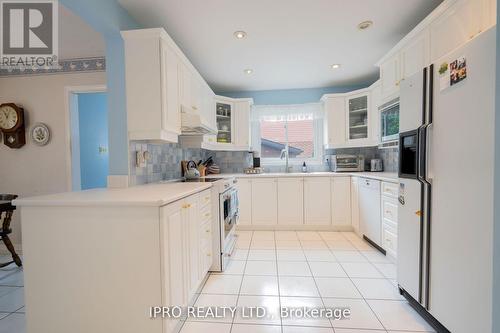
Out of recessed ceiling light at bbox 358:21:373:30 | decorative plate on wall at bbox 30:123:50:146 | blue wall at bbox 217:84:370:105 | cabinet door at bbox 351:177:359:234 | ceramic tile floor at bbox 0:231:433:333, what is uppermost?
recessed ceiling light at bbox 358:21:373:30

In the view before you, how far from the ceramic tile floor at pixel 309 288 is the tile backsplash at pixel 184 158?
1.21 meters

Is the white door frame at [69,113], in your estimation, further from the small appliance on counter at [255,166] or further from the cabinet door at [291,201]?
the cabinet door at [291,201]

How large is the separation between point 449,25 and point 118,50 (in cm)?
273

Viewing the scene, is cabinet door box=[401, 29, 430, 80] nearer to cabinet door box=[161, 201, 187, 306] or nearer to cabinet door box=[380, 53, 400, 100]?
cabinet door box=[380, 53, 400, 100]

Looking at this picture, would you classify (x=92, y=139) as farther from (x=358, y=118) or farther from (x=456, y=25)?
(x=456, y=25)

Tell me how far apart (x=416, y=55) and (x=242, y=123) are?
2552mm

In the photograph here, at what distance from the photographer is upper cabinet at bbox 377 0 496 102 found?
162cm

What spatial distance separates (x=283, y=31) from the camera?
2.45m

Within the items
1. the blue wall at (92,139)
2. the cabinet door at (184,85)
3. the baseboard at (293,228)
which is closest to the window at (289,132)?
the baseboard at (293,228)

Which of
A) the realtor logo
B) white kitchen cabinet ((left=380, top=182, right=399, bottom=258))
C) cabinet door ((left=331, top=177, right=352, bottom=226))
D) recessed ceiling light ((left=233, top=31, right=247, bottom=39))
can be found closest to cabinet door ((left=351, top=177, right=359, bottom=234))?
cabinet door ((left=331, top=177, right=352, bottom=226))

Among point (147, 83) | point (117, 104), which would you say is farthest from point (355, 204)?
point (117, 104)

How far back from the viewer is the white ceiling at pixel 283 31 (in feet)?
6.79

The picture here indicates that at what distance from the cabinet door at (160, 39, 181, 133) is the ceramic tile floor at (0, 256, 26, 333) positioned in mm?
1756

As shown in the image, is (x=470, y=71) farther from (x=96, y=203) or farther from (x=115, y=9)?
(x=115, y=9)
